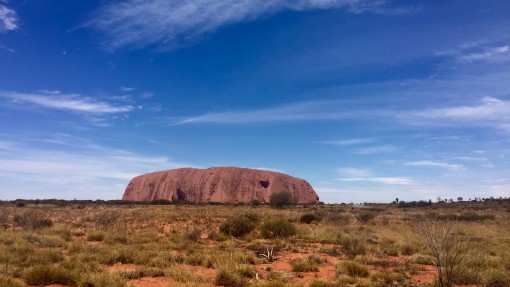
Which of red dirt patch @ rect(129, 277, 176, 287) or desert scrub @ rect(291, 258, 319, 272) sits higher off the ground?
desert scrub @ rect(291, 258, 319, 272)

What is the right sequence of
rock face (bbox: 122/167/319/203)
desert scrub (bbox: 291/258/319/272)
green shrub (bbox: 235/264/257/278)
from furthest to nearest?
1. rock face (bbox: 122/167/319/203)
2. desert scrub (bbox: 291/258/319/272)
3. green shrub (bbox: 235/264/257/278)

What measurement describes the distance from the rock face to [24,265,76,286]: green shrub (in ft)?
387

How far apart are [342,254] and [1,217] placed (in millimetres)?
19815

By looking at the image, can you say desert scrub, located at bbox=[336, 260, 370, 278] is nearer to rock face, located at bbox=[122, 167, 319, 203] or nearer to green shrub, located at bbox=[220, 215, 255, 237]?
green shrub, located at bbox=[220, 215, 255, 237]

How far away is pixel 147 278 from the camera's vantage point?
988cm

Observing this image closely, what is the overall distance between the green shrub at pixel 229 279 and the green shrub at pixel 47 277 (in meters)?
3.48

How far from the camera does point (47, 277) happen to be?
912 cm

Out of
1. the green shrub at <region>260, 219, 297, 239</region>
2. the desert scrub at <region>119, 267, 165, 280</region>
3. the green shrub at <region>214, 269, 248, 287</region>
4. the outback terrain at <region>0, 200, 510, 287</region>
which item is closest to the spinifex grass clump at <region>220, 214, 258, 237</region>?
the green shrub at <region>260, 219, 297, 239</region>

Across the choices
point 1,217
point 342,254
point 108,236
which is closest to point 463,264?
point 342,254

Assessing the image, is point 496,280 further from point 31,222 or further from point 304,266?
point 31,222

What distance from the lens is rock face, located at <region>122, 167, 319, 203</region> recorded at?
130675mm

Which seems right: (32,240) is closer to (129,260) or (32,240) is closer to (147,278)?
(129,260)

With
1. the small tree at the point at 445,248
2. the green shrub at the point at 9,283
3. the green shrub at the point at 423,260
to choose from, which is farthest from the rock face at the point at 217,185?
the green shrub at the point at 9,283

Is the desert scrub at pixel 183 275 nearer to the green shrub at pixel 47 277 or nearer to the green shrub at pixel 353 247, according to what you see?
the green shrub at pixel 47 277
